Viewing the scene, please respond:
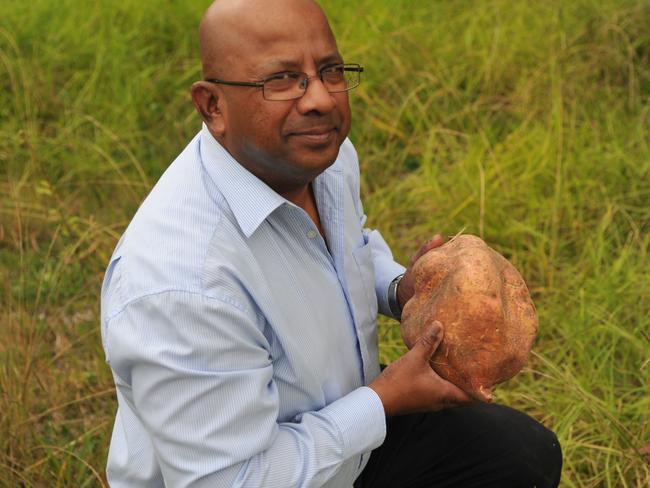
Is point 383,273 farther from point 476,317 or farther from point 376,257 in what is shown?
point 476,317

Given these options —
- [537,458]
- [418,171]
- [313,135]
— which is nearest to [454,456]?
[537,458]

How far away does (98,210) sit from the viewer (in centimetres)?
362

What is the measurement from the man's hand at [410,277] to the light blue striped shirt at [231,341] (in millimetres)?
126

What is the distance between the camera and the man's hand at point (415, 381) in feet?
5.63

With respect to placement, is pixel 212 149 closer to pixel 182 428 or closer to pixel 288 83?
pixel 288 83

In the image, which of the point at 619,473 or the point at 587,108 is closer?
the point at 619,473

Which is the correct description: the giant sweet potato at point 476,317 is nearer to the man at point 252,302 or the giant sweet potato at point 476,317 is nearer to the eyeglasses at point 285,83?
the man at point 252,302

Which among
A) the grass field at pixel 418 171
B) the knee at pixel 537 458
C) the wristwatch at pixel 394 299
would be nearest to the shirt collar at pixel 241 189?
the wristwatch at pixel 394 299

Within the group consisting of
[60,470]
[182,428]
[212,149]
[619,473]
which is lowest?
[619,473]

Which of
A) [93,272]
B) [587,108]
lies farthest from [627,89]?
[93,272]

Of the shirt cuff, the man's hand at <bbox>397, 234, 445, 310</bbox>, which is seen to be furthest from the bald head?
the shirt cuff

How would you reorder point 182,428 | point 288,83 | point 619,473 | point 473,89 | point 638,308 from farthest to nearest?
point 473,89, point 638,308, point 619,473, point 288,83, point 182,428

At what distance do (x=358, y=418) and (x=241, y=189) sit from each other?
455 millimetres

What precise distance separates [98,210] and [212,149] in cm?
199
